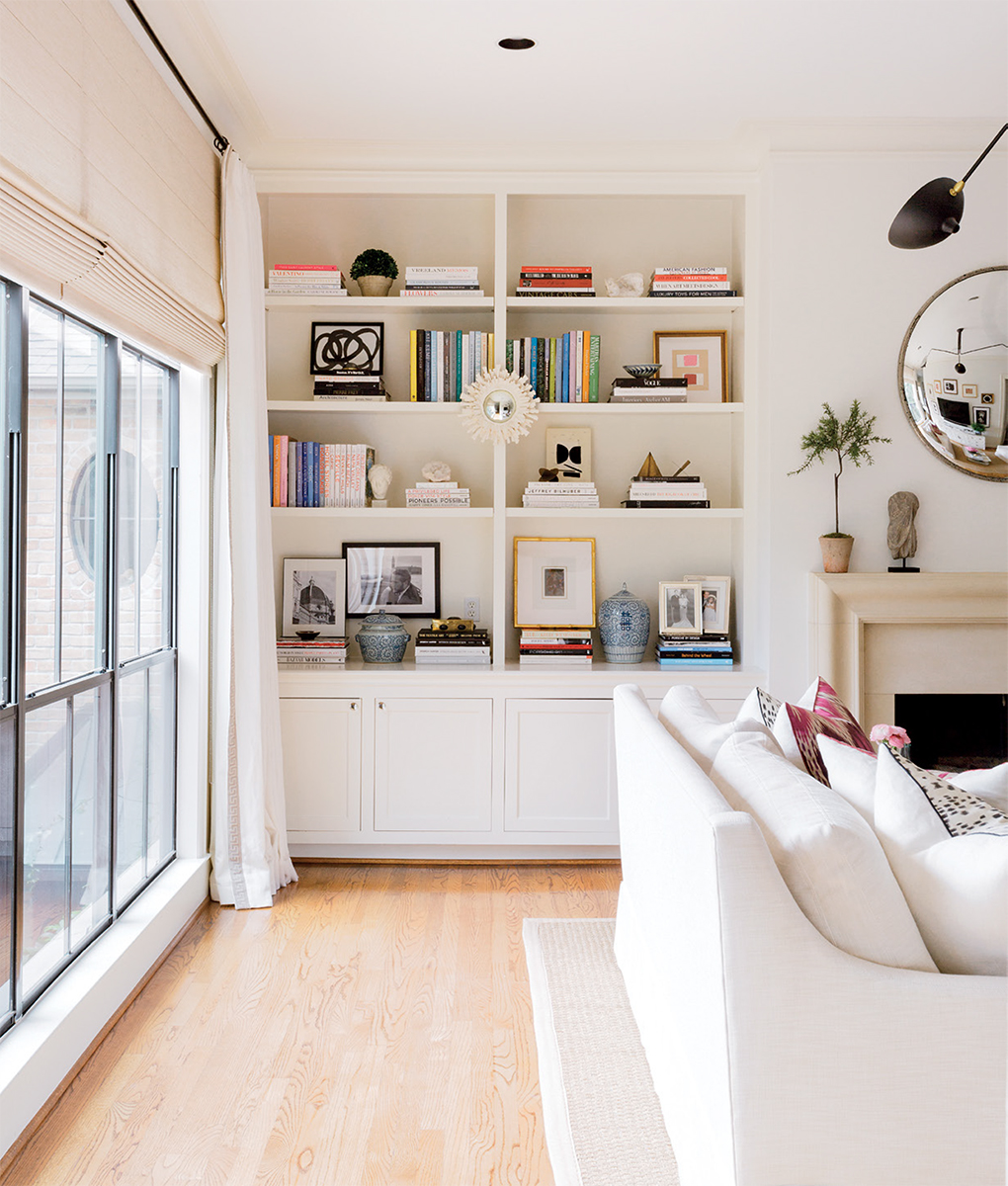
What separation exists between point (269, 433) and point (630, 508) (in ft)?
5.03

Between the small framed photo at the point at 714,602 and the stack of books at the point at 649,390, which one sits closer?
the stack of books at the point at 649,390

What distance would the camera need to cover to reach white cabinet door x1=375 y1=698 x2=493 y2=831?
3742 millimetres

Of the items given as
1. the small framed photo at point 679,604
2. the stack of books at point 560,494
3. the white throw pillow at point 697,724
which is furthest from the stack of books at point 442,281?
the white throw pillow at point 697,724

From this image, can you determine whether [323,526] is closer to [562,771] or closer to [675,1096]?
[562,771]

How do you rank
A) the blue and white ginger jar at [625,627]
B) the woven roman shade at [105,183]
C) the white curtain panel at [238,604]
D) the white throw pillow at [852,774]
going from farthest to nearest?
the blue and white ginger jar at [625,627]
the white curtain panel at [238,604]
the woven roman shade at [105,183]
the white throw pillow at [852,774]

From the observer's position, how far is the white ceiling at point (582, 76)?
9.03 ft

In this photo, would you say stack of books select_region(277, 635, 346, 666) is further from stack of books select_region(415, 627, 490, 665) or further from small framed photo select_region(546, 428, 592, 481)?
small framed photo select_region(546, 428, 592, 481)

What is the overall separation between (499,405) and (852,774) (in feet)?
7.81

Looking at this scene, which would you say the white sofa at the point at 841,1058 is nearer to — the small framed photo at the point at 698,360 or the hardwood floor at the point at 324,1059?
the hardwood floor at the point at 324,1059

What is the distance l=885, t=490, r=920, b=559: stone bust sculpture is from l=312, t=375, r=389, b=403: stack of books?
200cm

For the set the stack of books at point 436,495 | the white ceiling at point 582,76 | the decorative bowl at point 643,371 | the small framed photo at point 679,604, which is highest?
the white ceiling at point 582,76

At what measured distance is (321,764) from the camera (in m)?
3.76

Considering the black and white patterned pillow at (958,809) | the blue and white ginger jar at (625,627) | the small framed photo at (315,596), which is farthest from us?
the small framed photo at (315,596)

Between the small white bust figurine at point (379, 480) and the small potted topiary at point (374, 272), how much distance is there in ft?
2.28
